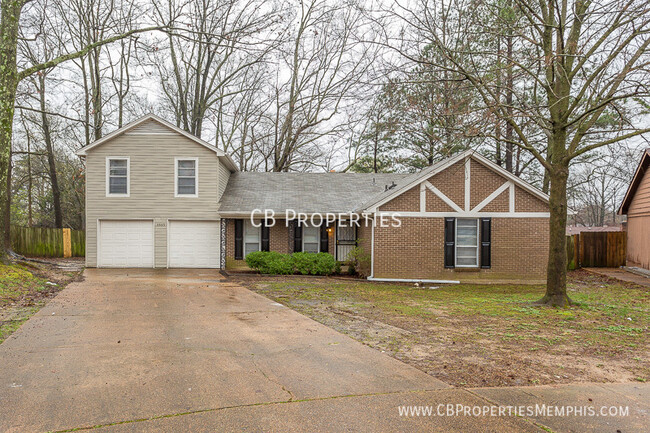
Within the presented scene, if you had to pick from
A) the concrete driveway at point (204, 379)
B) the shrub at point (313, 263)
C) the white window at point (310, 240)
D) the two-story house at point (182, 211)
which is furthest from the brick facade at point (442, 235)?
the concrete driveway at point (204, 379)

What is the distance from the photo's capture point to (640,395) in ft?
13.7

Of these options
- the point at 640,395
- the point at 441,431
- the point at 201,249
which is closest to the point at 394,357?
the point at 441,431

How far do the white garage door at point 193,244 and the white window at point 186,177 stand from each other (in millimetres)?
1256

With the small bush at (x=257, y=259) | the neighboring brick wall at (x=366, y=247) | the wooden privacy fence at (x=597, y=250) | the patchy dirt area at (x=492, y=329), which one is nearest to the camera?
the patchy dirt area at (x=492, y=329)

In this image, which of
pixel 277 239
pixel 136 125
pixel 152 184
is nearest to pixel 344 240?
pixel 277 239

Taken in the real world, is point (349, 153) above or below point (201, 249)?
above

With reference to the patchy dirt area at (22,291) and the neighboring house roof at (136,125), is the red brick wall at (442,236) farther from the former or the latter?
the patchy dirt area at (22,291)

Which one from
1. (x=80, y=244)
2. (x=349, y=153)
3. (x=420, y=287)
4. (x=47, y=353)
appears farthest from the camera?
(x=349, y=153)

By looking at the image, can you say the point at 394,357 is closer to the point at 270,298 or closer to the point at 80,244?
the point at 270,298

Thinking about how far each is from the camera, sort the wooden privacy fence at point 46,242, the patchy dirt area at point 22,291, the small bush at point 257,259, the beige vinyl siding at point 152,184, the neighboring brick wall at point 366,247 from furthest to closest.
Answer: the wooden privacy fence at point 46,242
the beige vinyl siding at point 152,184
the small bush at point 257,259
the neighboring brick wall at point 366,247
the patchy dirt area at point 22,291

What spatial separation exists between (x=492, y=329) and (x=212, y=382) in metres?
4.82

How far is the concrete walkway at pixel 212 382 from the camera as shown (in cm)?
347

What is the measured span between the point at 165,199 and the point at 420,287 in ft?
35.6

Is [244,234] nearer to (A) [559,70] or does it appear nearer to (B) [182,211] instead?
(B) [182,211]
